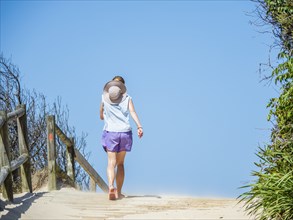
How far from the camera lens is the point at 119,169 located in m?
10.3

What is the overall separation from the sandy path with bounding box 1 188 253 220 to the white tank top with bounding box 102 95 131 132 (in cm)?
119

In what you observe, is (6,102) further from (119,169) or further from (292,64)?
(292,64)

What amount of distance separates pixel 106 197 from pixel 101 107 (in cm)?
160

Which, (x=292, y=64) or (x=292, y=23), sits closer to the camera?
(x=292, y=64)

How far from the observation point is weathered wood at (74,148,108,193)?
1351 cm

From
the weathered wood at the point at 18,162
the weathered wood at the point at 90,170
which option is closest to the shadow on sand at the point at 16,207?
the weathered wood at the point at 18,162

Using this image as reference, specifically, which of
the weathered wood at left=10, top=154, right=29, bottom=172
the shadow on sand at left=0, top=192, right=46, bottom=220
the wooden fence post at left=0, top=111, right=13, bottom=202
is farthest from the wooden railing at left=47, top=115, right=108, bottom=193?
the wooden fence post at left=0, top=111, right=13, bottom=202

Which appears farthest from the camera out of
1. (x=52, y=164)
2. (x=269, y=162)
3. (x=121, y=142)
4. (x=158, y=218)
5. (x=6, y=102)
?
(x=6, y=102)

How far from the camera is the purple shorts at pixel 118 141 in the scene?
1012cm

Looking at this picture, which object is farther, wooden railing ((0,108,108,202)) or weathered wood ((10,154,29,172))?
weathered wood ((10,154,29,172))

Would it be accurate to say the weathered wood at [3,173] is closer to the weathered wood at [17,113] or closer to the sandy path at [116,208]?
the sandy path at [116,208]

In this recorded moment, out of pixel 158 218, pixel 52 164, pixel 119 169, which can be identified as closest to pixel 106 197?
pixel 119 169

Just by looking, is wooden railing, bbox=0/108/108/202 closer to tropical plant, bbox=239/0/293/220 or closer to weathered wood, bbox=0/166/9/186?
weathered wood, bbox=0/166/9/186

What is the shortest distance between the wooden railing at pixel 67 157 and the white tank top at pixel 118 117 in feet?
5.97
